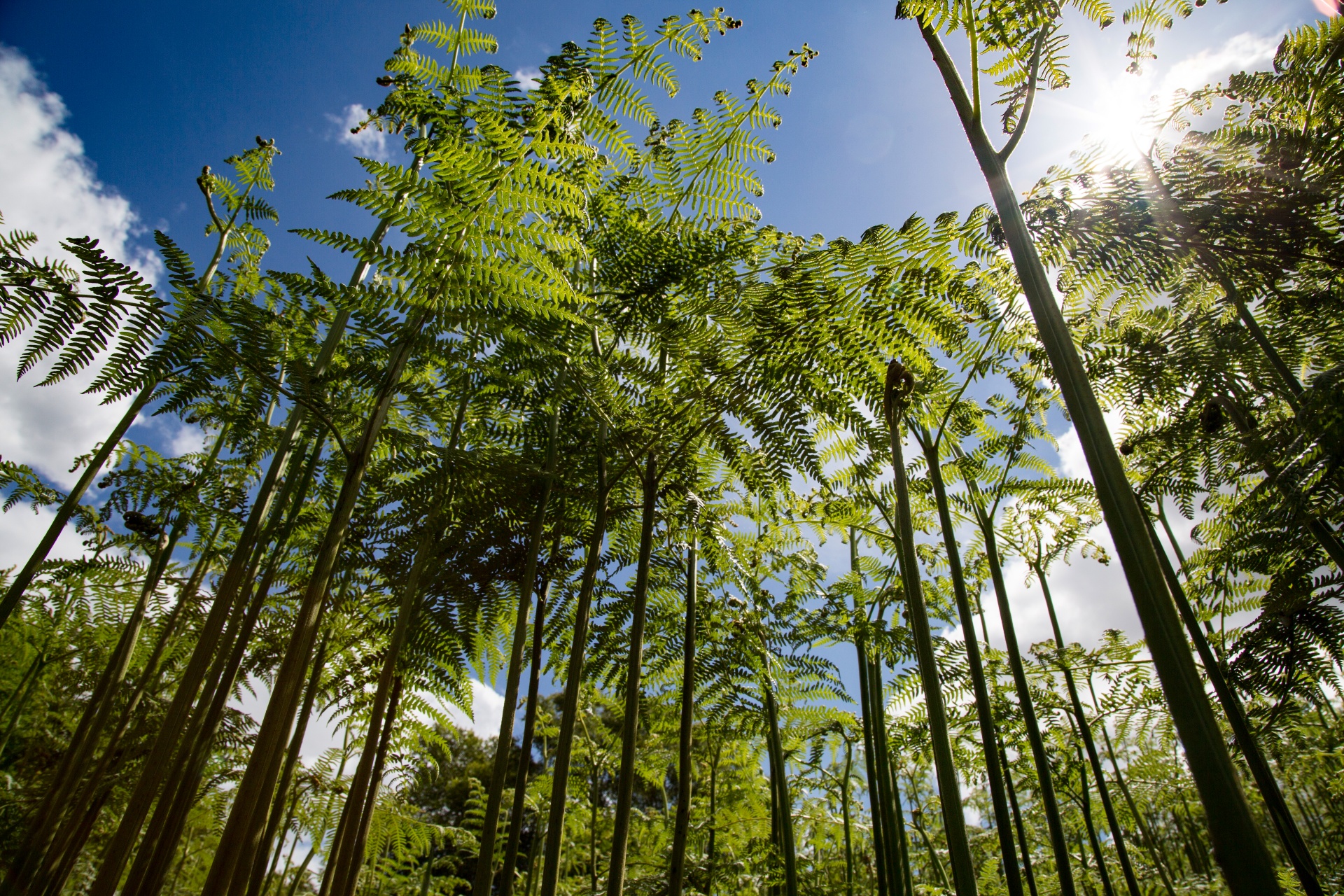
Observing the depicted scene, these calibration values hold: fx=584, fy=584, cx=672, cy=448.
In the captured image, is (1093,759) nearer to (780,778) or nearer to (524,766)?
(780,778)

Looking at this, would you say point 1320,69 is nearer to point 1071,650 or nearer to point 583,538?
point 1071,650

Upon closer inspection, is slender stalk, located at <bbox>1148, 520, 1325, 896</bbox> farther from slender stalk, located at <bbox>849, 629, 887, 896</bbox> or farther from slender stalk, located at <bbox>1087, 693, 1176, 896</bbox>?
→ slender stalk, located at <bbox>1087, 693, 1176, 896</bbox>

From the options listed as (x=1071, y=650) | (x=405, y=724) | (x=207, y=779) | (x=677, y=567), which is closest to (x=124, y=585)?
(x=405, y=724)

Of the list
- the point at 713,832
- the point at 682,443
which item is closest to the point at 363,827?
the point at 682,443

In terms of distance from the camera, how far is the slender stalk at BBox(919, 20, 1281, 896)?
0.68 meters

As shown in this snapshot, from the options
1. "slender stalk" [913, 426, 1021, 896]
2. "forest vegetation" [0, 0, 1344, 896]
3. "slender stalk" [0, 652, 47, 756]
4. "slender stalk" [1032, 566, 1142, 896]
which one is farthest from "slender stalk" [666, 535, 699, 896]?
"slender stalk" [0, 652, 47, 756]

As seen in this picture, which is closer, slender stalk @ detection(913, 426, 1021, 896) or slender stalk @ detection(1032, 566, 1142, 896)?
slender stalk @ detection(913, 426, 1021, 896)

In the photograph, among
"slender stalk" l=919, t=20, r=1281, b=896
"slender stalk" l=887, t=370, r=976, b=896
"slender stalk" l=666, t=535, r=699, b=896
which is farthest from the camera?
"slender stalk" l=666, t=535, r=699, b=896

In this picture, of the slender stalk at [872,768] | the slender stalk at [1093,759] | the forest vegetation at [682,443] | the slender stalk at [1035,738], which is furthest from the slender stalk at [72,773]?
the slender stalk at [1093,759]

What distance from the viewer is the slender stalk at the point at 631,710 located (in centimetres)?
171

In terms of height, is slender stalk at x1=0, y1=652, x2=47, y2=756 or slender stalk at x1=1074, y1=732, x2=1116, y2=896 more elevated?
slender stalk at x1=0, y1=652, x2=47, y2=756

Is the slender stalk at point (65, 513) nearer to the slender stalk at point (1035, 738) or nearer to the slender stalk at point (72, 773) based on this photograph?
the slender stalk at point (72, 773)

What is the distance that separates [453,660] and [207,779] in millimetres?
4517

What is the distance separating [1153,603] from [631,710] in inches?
59.2
